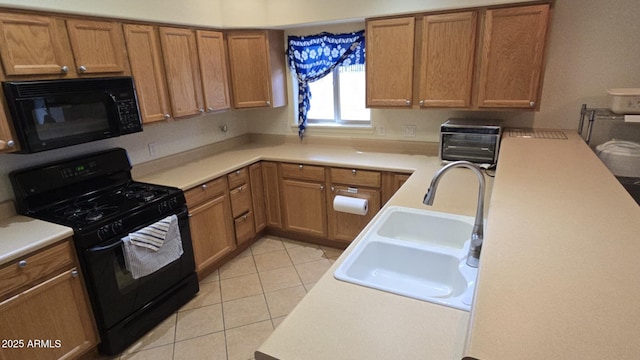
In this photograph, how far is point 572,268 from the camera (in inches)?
32.6

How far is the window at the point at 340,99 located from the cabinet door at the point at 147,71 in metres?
1.49

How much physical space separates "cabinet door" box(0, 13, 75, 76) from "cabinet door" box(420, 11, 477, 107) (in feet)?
7.87

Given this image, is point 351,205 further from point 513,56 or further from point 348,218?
point 513,56

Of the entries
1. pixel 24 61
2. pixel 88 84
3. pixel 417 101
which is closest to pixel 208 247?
pixel 88 84

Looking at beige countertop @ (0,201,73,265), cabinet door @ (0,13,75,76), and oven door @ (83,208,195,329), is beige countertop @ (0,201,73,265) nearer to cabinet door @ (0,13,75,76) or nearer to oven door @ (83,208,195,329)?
oven door @ (83,208,195,329)

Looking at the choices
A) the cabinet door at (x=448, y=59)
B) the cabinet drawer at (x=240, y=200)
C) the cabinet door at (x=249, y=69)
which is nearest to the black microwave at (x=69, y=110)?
the cabinet drawer at (x=240, y=200)

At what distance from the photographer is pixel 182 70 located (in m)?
2.85

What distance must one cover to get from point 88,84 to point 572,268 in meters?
2.56

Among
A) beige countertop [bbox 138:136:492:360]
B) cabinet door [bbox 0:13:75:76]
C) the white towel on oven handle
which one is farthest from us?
the white towel on oven handle

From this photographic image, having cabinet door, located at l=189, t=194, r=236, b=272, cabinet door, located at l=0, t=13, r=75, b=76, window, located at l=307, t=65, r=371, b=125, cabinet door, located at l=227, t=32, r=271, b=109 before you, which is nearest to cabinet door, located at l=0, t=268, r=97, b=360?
cabinet door, located at l=189, t=194, r=236, b=272

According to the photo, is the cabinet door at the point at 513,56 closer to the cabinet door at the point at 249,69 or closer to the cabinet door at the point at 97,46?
the cabinet door at the point at 249,69

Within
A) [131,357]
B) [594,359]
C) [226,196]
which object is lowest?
[131,357]

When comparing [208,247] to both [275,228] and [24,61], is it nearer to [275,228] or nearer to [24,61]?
[275,228]

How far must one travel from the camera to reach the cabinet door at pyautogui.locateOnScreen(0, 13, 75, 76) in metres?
1.84
